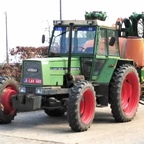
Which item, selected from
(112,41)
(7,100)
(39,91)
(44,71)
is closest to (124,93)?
(112,41)

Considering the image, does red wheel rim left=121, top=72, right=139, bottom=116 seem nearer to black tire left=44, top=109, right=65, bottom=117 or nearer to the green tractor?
the green tractor

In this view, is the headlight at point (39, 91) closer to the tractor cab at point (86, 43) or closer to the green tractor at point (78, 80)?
the green tractor at point (78, 80)

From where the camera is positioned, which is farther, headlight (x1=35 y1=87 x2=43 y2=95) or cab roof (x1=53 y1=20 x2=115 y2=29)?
cab roof (x1=53 y1=20 x2=115 y2=29)

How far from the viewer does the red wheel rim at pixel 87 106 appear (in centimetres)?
928

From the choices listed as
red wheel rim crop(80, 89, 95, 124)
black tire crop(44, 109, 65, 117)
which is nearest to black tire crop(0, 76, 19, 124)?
black tire crop(44, 109, 65, 117)

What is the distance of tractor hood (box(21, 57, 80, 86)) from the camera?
9.35 meters

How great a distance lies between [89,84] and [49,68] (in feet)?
3.42

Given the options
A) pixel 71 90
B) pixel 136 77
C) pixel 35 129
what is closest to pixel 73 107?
pixel 71 90

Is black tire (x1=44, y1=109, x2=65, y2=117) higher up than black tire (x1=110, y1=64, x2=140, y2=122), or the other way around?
black tire (x1=110, y1=64, x2=140, y2=122)

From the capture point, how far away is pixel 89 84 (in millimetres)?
9188

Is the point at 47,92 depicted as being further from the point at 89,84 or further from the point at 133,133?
the point at 133,133

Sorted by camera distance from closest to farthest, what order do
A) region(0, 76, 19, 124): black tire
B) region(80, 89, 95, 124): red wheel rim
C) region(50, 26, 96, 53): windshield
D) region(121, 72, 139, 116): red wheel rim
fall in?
region(80, 89, 95, 124): red wheel rim → region(0, 76, 19, 124): black tire → region(50, 26, 96, 53): windshield → region(121, 72, 139, 116): red wheel rim

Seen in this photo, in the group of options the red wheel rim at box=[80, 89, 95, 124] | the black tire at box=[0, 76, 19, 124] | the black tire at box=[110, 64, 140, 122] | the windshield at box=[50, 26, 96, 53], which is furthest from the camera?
the windshield at box=[50, 26, 96, 53]

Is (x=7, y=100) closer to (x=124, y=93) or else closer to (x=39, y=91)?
(x=39, y=91)
